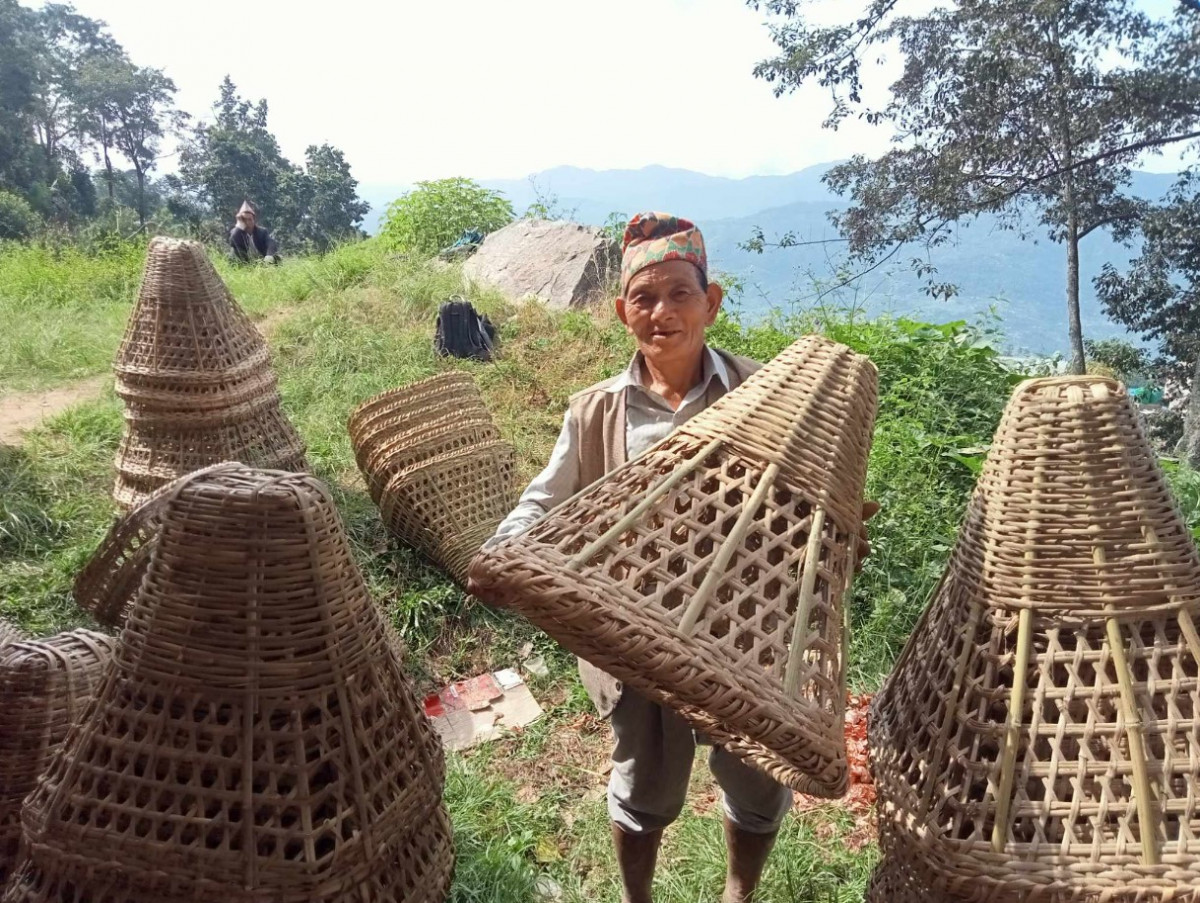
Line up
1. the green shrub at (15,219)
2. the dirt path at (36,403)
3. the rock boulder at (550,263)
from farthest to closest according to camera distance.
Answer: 1. the green shrub at (15,219)
2. the rock boulder at (550,263)
3. the dirt path at (36,403)

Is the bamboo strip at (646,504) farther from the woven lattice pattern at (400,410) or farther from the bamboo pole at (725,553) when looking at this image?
the woven lattice pattern at (400,410)

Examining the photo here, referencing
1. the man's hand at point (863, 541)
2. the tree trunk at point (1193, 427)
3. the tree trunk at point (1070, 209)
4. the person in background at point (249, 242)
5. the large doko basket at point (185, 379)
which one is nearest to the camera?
the man's hand at point (863, 541)

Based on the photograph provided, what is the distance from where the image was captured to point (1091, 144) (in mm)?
6125

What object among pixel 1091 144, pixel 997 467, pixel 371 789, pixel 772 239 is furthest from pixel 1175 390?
pixel 371 789

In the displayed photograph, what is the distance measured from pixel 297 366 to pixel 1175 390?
25.0ft

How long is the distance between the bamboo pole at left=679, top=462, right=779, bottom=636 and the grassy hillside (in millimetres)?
1557

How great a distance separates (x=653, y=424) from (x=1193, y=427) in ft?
18.5

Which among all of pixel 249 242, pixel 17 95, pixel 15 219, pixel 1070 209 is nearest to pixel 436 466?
pixel 1070 209

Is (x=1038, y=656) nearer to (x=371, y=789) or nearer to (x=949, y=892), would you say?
(x=949, y=892)

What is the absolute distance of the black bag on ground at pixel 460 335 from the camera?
746 cm

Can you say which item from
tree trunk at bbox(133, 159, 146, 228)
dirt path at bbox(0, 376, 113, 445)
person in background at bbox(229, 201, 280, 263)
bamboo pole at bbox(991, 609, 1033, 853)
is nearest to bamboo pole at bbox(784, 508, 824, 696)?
bamboo pole at bbox(991, 609, 1033, 853)

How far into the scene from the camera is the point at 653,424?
1983mm

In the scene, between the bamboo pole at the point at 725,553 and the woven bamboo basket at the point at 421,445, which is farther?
the woven bamboo basket at the point at 421,445

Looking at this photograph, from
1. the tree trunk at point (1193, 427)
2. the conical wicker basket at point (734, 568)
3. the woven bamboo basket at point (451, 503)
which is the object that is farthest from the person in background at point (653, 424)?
the tree trunk at point (1193, 427)
